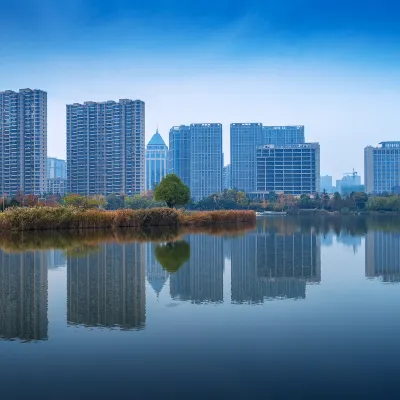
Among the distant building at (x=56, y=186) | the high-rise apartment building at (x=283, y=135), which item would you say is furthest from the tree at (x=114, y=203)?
the high-rise apartment building at (x=283, y=135)

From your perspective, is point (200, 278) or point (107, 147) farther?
point (107, 147)

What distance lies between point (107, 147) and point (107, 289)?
2793 inches

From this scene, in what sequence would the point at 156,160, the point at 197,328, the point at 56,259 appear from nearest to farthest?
the point at 197,328 → the point at 56,259 → the point at 156,160

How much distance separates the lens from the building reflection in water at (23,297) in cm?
704

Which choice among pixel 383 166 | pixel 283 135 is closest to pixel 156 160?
pixel 283 135

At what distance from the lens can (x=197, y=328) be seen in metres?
7.13

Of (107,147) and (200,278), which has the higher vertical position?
(107,147)

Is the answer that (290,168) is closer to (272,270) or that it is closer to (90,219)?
(90,219)

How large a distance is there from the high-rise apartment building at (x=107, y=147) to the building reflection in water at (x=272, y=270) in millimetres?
61405

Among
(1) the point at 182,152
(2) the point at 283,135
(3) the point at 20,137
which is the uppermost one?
(2) the point at 283,135

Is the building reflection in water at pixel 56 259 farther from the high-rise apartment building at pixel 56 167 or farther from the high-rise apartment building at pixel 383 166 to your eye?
the high-rise apartment building at pixel 56 167

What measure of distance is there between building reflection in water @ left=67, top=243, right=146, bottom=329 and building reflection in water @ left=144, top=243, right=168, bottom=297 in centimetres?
16

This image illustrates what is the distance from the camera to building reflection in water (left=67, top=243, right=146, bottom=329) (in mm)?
7703

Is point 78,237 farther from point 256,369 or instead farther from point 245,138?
point 245,138
